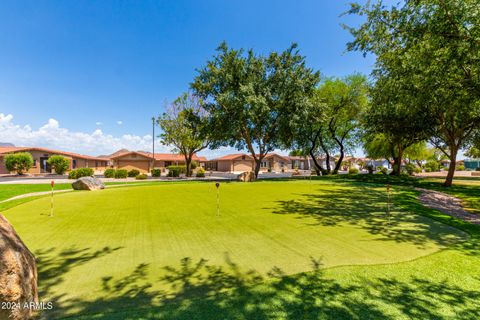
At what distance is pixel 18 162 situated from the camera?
3384 centimetres

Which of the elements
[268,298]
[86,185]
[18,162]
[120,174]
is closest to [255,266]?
[268,298]

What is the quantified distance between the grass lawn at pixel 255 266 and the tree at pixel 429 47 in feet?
23.0

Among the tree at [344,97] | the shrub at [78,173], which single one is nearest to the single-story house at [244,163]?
the tree at [344,97]

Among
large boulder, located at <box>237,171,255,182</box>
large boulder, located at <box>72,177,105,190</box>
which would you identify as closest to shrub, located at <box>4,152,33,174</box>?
large boulder, located at <box>72,177,105,190</box>

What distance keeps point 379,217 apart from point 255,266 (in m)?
6.34

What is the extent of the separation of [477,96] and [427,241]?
10228 mm

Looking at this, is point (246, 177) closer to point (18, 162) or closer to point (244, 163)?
point (244, 163)

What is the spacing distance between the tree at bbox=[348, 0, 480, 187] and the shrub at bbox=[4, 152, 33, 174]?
143ft

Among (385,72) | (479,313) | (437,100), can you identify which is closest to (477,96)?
(437,100)

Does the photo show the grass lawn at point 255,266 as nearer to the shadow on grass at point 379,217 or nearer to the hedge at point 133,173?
the shadow on grass at point 379,217

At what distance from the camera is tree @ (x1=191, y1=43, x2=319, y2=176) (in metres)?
25.5

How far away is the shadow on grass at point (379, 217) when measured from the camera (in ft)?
21.3

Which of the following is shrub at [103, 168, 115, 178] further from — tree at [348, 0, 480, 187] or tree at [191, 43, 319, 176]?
tree at [348, 0, 480, 187]

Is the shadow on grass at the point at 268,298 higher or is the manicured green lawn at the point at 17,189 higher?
the manicured green lawn at the point at 17,189
